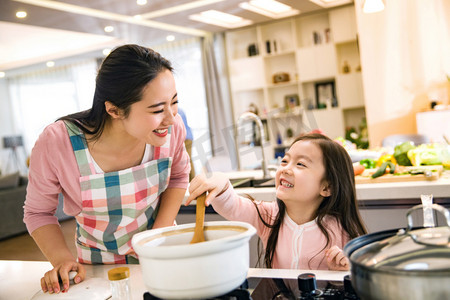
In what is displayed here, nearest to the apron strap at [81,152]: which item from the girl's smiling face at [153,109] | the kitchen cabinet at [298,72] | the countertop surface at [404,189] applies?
the girl's smiling face at [153,109]

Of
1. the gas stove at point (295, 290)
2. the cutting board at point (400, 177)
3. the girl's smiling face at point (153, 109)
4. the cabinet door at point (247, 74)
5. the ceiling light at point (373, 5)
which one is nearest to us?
the gas stove at point (295, 290)

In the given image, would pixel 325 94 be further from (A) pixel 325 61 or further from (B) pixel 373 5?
(B) pixel 373 5

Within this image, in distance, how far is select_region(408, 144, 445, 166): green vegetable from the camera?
2389 millimetres

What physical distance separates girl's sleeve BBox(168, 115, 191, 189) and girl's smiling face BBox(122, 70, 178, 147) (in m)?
0.19

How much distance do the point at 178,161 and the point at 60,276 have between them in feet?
1.64

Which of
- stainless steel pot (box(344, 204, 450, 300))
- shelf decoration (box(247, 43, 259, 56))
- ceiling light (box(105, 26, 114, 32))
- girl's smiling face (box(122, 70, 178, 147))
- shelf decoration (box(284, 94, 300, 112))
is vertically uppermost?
ceiling light (box(105, 26, 114, 32))

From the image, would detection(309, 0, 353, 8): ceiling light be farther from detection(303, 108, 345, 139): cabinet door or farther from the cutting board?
the cutting board

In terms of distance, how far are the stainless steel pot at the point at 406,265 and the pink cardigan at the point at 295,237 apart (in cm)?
69

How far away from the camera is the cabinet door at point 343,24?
6.79m

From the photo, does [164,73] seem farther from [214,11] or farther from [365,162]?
[214,11]

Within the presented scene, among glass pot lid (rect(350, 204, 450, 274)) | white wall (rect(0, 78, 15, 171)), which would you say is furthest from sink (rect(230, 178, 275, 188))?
white wall (rect(0, 78, 15, 171))

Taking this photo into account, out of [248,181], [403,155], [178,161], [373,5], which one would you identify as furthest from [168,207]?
[373,5]

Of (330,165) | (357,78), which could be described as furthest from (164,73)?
(357,78)

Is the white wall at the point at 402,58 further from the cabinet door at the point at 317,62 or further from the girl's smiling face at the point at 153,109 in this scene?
the girl's smiling face at the point at 153,109
